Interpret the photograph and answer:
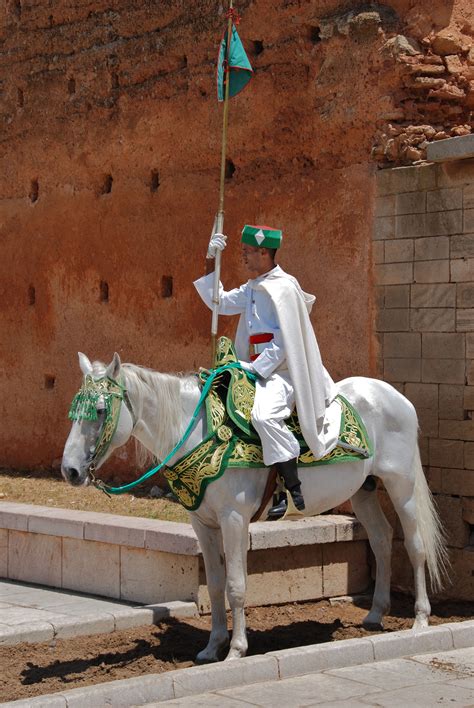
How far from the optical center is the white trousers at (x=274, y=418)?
21.7 ft

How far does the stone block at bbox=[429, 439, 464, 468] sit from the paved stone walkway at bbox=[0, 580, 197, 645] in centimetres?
215

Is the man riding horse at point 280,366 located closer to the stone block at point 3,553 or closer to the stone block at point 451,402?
the stone block at point 451,402

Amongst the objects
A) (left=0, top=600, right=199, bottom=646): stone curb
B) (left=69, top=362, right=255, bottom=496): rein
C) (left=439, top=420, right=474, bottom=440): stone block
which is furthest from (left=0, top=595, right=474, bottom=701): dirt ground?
(left=439, top=420, right=474, bottom=440): stone block

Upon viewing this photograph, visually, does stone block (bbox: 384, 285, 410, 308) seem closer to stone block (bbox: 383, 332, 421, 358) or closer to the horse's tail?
stone block (bbox: 383, 332, 421, 358)

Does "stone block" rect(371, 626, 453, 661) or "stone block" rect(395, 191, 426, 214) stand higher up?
"stone block" rect(395, 191, 426, 214)

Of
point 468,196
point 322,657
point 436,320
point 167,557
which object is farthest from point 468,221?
point 322,657

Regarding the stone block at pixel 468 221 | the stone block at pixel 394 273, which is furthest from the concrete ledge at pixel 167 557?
the stone block at pixel 468 221

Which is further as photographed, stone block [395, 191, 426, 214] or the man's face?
stone block [395, 191, 426, 214]

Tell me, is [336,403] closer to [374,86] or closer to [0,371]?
[374,86]

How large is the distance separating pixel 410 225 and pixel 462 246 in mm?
543

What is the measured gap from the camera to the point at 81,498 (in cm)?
1086

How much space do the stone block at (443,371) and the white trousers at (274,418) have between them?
2081 mm

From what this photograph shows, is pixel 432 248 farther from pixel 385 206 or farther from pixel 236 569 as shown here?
pixel 236 569

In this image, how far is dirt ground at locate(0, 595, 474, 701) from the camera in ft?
21.3
